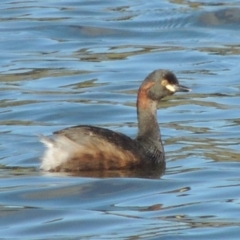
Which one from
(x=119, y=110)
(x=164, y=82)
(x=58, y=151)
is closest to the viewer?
(x=58, y=151)

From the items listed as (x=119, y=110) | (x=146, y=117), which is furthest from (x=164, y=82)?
(x=119, y=110)

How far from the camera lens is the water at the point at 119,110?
31.4 feet

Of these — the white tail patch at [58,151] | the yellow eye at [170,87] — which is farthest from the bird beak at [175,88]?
the white tail patch at [58,151]

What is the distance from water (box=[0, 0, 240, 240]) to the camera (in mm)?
9562

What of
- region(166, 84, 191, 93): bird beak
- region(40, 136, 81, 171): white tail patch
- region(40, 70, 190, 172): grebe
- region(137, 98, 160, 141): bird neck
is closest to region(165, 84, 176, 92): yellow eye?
region(166, 84, 191, 93): bird beak

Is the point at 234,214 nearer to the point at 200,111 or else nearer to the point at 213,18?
the point at 200,111

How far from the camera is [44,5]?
72.1 feet

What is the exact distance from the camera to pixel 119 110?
1461cm

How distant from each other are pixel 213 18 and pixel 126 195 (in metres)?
10.5

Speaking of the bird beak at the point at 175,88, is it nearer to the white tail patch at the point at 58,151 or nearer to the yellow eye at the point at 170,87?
the yellow eye at the point at 170,87

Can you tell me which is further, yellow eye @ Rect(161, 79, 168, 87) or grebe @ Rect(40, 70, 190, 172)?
yellow eye @ Rect(161, 79, 168, 87)

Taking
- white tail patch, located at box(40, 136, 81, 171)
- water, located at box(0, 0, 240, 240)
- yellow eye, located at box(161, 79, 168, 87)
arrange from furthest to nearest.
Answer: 1. yellow eye, located at box(161, 79, 168, 87)
2. white tail patch, located at box(40, 136, 81, 171)
3. water, located at box(0, 0, 240, 240)

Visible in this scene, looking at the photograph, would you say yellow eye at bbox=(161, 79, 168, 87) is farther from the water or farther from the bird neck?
the water

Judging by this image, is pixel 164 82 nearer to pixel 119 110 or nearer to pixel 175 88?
pixel 175 88
